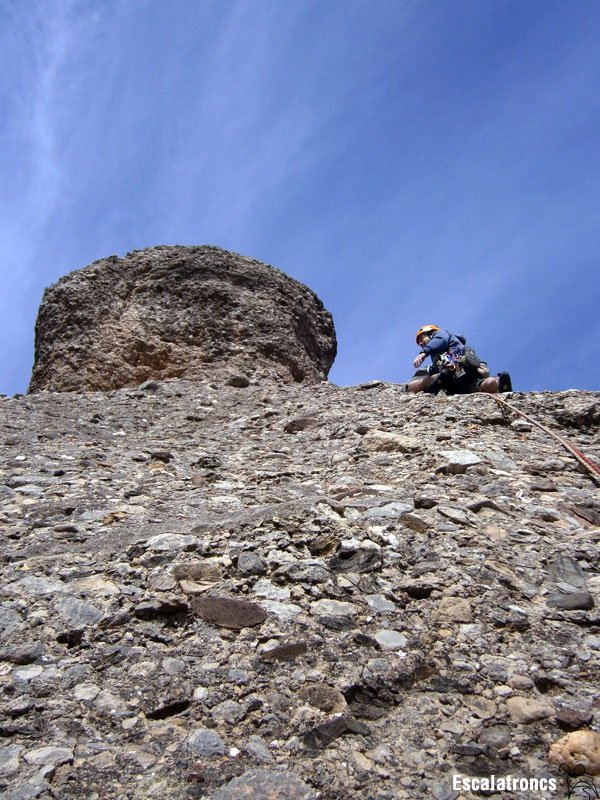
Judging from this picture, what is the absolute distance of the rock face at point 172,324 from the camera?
1267 centimetres

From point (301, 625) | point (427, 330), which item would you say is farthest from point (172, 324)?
point (301, 625)

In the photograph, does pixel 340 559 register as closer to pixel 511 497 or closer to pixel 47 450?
pixel 511 497

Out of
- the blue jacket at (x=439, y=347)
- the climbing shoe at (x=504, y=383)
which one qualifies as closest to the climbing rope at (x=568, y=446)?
the climbing shoe at (x=504, y=383)

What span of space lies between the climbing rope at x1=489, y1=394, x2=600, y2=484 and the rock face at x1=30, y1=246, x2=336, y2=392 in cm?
502

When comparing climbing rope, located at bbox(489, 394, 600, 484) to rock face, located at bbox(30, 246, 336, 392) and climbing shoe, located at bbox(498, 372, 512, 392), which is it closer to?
climbing shoe, located at bbox(498, 372, 512, 392)

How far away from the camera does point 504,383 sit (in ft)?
31.0

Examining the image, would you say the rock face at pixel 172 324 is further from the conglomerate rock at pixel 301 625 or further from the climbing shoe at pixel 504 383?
the conglomerate rock at pixel 301 625

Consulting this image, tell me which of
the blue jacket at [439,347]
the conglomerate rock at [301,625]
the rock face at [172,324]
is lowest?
the conglomerate rock at [301,625]

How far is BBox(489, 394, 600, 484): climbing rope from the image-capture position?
646 centimetres

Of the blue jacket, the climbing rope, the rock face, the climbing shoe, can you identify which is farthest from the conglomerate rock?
the rock face

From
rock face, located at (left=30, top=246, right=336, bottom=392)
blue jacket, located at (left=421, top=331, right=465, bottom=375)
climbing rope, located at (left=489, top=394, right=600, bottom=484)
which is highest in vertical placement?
rock face, located at (left=30, top=246, right=336, bottom=392)

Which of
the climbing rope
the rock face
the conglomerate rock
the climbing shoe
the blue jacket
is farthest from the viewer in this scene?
the rock face

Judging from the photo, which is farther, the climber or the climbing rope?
the climber

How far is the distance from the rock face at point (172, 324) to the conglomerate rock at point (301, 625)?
18.5 feet
